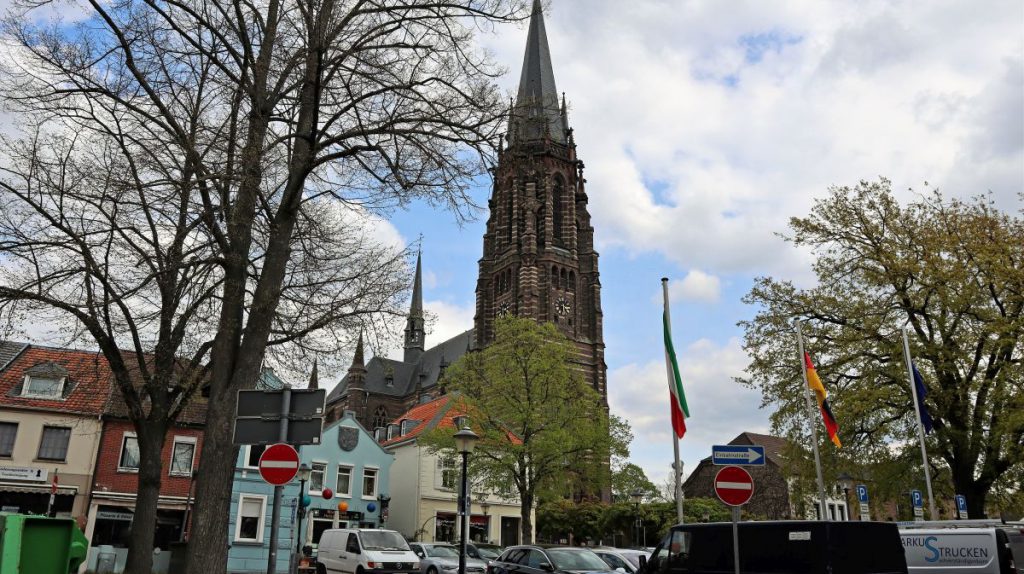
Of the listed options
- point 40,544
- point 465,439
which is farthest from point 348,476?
point 40,544

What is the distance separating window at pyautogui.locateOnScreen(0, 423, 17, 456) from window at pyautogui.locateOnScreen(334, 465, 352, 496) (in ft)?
51.1

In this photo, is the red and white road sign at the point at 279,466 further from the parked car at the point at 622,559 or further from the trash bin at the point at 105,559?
the trash bin at the point at 105,559

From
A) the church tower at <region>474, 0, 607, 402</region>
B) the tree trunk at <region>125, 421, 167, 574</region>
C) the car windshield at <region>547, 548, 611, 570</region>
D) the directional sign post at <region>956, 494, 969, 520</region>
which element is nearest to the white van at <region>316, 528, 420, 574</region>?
the car windshield at <region>547, 548, 611, 570</region>

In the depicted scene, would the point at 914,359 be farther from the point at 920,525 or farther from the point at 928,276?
the point at 920,525

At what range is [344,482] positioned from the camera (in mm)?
40344

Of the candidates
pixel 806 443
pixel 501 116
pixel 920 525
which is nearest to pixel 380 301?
pixel 501 116

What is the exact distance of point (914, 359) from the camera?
76.6 feet

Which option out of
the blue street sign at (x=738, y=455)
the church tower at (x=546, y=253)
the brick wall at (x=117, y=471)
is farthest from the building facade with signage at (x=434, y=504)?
the blue street sign at (x=738, y=455)

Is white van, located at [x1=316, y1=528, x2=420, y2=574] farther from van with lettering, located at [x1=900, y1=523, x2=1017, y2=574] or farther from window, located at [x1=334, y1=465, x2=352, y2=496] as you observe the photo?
window, located at [x1=334, y1=465, x2=352, y2=496]

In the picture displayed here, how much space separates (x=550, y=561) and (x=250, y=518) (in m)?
21.5

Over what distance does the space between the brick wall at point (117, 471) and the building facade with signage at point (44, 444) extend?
0.35 m

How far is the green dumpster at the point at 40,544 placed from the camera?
6.06 meters

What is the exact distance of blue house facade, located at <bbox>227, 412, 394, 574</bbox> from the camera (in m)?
32.1

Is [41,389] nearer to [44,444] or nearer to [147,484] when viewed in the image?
[44,444]
